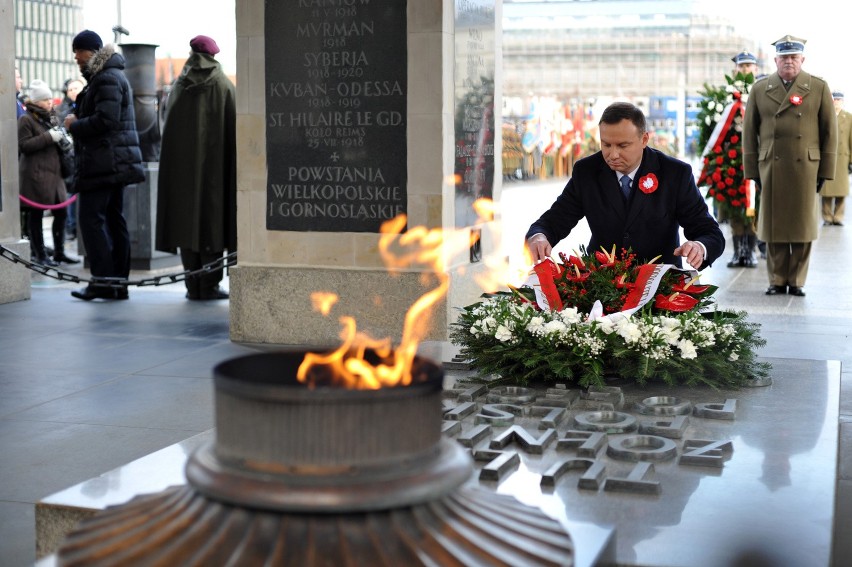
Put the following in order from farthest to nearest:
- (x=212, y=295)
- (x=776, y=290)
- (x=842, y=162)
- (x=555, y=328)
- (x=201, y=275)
Answer: (x=842, y=162) → (x=776, y=290) → (x=212, y=295) → (x=201, y=275) → (x=555, y=328)

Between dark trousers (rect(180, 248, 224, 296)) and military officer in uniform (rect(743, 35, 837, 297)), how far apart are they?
4.79 metres

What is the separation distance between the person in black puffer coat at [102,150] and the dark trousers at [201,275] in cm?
55

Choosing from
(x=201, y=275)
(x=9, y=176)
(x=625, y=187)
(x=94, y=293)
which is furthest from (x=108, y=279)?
(x=625, y=187)

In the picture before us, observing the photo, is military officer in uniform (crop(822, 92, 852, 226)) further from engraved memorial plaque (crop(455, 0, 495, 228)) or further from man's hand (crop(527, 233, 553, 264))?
man's hand (crop(527, 233, 553, 264))

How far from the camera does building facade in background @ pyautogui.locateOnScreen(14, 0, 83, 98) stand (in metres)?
103

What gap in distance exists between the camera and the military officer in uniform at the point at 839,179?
57.5ft

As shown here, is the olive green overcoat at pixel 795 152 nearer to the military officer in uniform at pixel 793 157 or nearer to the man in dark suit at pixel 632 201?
the military officer in uniform at pixel 793 157

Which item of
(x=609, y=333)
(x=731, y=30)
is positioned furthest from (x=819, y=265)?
(x=731, y=30)

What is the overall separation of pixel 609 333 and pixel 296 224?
3328mm

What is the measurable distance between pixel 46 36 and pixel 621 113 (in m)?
109

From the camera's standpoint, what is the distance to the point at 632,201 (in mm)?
5566

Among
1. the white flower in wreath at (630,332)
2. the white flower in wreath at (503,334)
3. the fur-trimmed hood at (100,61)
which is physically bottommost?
the white flower in wreath at (503,334)

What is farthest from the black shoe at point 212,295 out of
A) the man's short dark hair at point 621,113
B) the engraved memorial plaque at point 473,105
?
the man's short dark hair at point 621,113

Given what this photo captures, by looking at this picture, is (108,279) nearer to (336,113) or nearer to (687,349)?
(336,113)
